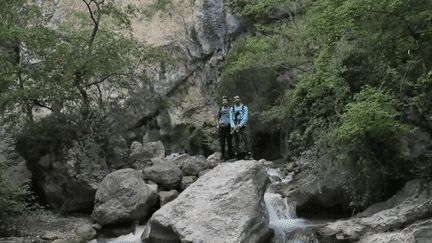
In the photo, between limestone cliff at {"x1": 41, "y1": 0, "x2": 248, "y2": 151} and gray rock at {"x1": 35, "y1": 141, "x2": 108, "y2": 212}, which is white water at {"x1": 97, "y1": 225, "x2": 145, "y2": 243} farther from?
limestone cliff at {"x1": 41, "y1": 0, "x2": 248, "y2": 151}

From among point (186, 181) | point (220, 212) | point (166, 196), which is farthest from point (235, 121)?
point (186, 181)

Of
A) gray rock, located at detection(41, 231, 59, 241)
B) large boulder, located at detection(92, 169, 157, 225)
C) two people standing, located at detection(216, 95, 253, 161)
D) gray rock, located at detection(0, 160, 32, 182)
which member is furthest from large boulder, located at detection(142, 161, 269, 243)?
gray rock, located at detection(0, 160, 32, 182)

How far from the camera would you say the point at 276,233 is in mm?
7516

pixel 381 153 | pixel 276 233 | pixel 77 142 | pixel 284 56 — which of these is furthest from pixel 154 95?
pixel 381 153

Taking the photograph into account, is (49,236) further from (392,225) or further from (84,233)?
(392,225)

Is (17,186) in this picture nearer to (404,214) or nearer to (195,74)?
(404,214)

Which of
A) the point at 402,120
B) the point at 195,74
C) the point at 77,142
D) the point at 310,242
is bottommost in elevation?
the point at 310,242

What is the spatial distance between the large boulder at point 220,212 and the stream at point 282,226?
115cm

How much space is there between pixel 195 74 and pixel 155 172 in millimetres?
16197

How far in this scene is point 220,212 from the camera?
627 cm

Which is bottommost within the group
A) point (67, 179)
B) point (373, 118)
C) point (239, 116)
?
point (67, 179)

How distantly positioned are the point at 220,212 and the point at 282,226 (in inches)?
116

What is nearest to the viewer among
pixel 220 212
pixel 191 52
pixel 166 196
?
pixel 220 212

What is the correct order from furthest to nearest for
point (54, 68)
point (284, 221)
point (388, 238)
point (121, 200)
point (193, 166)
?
point (193, 166), point (54, 68), point (284, 221), point (121, 200), point (388, 238)
